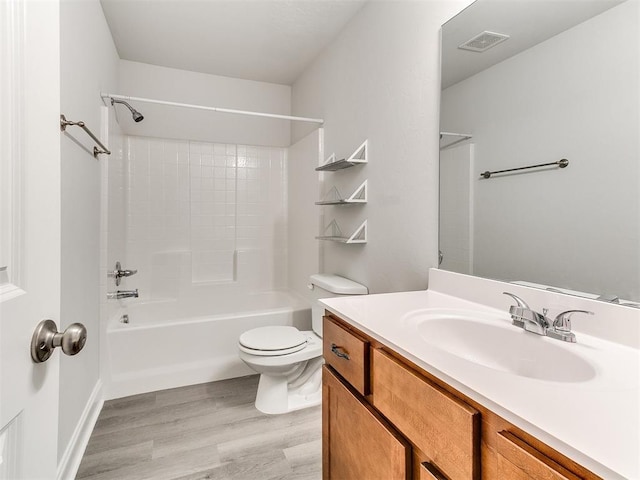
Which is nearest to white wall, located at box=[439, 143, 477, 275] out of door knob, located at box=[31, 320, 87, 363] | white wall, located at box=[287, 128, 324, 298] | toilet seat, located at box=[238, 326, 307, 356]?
toilet seat, located at box=[238, 326, 307, 356]

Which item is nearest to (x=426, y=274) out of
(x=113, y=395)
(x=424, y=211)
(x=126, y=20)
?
(x=424, y=211)

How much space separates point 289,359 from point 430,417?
50.8 inches

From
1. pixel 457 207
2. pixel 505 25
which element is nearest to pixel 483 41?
pixel 505 25

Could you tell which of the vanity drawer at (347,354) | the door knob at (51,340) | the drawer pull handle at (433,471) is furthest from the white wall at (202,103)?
the drawer pull handle at (433,471)

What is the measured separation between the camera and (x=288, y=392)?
6.82ft

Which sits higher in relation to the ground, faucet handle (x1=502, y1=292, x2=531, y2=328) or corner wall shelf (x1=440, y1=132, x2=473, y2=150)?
corner wall shelf (x1=440, y1=132, x2=473, y2=150)

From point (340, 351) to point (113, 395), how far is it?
1831mm

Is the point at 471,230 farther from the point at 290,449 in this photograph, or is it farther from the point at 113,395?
the point at 113,395

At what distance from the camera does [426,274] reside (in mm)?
1508

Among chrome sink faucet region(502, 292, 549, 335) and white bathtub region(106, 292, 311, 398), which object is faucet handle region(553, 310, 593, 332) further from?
white bathtub region(106, 292, 311, 398)

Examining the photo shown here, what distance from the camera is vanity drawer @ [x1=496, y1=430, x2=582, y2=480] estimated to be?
1.52 feet

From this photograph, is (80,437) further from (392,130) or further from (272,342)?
(392,130)

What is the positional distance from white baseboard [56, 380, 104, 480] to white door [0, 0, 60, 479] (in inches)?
46.4

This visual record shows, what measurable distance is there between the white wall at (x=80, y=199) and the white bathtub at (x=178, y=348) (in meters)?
0.16
